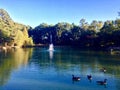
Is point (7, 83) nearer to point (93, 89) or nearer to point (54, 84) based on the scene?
point (54, 84)

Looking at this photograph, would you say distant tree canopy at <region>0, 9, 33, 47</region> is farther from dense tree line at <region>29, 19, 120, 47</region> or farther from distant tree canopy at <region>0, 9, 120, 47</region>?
dense tree line at <region>29, 19, 120, 47</region>

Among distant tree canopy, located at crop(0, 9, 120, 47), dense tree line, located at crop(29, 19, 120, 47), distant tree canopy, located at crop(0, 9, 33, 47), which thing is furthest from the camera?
distant tree canopy, located at crop(0, 9, 33, 47)

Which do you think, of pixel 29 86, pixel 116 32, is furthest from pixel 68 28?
pixel 29 86

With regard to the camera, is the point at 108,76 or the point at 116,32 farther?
the point at 116,32

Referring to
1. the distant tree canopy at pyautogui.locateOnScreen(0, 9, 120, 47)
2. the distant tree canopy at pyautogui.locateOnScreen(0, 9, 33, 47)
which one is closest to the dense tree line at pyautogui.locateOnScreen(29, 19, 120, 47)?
the distant tree canopy at pyautogui.locateOnScreen(0, 9, 120, 47)

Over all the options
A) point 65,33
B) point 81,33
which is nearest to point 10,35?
point 81,33

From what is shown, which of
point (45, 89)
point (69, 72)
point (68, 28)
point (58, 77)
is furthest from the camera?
point (68, 28)

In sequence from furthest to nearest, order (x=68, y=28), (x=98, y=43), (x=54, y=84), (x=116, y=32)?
1. (x=68, y=28)
2. (x=98, y=43)
3. (x=116, y=32)
4. (x=54, y=84)

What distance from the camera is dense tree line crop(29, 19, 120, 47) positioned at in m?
84.1

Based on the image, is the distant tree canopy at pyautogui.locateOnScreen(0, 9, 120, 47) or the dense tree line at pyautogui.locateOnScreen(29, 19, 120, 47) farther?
the distant tree canopy at pyautogui.locateOnScreen(0, 9, 120, 47)

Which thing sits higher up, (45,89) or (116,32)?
(116,32)

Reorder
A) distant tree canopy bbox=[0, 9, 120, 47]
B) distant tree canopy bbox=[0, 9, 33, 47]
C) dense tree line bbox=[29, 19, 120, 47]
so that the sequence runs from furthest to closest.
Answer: distant tree canopy bbox=[0, 9, 33, 47], distant tree canopy bbox=[0, 9, 120, 47], dense tree line bbox=[29, 19, 120, 47]

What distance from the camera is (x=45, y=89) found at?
23000 millimetres

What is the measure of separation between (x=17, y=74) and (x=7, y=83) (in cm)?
520
